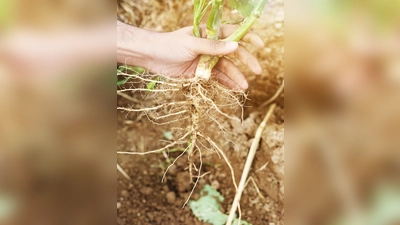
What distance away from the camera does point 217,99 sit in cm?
90

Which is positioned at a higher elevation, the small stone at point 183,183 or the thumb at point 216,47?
the thumb at point 216,47

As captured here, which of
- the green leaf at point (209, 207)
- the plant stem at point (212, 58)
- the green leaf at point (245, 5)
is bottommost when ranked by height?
the green leaf at point (209, 207)

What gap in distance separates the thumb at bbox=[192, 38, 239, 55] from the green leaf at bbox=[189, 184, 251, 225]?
1.24 feet

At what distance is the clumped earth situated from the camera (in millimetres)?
951

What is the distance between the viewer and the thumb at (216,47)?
820 millimetres

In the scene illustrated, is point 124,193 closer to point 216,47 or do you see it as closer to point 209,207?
point 209,207

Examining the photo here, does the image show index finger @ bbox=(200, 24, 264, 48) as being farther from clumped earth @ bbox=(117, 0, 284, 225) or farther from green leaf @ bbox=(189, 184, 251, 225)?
green leaf @ bbox=(189, 184, 251, 225)
